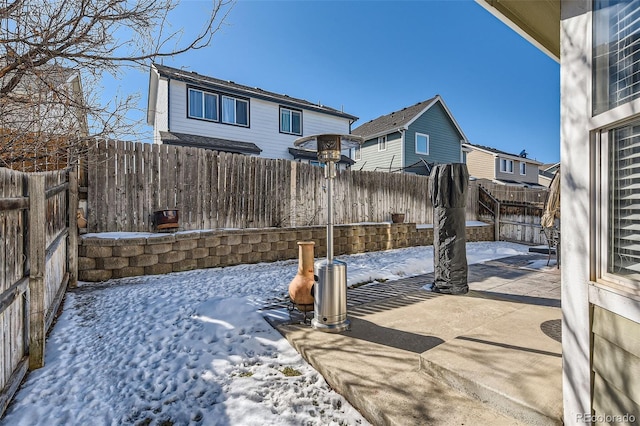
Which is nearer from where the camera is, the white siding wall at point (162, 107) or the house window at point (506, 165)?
the white siding wall at point (162, 107)

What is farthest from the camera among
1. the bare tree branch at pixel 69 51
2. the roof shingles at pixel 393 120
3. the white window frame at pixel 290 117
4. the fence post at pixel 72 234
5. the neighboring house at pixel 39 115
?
the roof shingles at pixel 393 120

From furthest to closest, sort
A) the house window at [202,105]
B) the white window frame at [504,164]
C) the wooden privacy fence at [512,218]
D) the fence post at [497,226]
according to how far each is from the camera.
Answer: the white window frame at [504,164]
the house window at [202,105]
the fence post at [497,226]
the wooden privacy fence at [512,218]

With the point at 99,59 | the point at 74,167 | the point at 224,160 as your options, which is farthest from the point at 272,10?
the point at 74,167

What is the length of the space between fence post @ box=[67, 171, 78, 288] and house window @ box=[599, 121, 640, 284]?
5.57 meters

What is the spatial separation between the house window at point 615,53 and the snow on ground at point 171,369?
2.05m

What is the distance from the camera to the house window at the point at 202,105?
37.2ft

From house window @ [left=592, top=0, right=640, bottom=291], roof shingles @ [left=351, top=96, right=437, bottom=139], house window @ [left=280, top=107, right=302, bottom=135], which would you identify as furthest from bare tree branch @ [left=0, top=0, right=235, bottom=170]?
roof shingles @ [left=351, top=96, right=437, bottom=139]

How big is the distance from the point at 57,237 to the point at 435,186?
15.6 feet

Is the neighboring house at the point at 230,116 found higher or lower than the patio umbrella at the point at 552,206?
higher

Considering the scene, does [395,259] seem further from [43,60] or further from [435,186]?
[43,60]

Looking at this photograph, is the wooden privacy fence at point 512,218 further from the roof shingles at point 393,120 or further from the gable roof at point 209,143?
the gable roof at point 209,143

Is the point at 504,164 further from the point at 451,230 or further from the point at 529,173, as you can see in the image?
the point at 451,230

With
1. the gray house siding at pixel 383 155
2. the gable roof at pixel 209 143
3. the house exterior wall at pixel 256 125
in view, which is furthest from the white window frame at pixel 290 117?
the gray house siding at pixel 383 155

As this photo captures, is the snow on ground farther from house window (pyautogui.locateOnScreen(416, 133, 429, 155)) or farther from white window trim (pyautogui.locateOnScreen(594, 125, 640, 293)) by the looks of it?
house window (pyautogui.locateOnScreen(416, 133, 429, 155))
